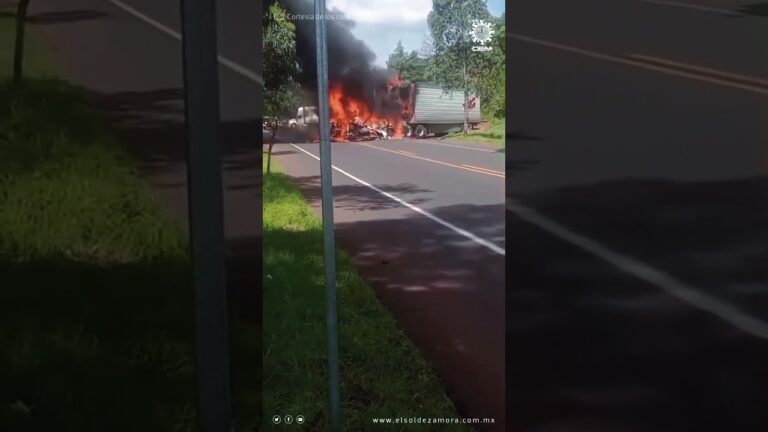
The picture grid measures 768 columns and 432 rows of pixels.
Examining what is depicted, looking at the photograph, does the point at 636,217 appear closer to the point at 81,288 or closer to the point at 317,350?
the point at 317,350

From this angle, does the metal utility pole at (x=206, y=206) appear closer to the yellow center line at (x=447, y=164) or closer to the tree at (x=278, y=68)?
the tree at (x=278, y=68)

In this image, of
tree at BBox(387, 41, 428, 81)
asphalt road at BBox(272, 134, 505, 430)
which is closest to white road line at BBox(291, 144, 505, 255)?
→ asphalt road at BBox(272, 134, 505, 430)

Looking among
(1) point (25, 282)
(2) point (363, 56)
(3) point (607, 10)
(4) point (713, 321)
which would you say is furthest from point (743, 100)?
(1) point (25, 282)

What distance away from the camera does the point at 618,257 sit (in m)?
3.15

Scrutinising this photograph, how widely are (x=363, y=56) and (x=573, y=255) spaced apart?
132cm

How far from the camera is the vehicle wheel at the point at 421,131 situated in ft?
10.2

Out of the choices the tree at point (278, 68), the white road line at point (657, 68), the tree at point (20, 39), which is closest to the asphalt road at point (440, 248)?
the tree at point (278, 68)

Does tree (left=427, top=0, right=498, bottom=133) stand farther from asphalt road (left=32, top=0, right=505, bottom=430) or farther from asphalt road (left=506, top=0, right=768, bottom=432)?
asphalt road (left=32, top=0, right=505, bottom=430)

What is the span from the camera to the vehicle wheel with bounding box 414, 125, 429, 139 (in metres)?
3.12

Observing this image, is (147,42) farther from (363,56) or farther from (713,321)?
(713,321)

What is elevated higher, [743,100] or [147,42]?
[147,42]

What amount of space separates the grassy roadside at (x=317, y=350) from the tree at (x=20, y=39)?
1.33m

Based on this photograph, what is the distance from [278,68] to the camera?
294 centimetres

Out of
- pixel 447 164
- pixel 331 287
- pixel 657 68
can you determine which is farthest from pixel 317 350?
pixel 657 68
